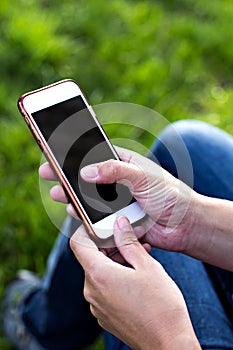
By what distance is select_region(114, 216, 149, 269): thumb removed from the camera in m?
0.83

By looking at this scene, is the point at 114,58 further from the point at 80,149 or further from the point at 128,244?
the point at 128,244

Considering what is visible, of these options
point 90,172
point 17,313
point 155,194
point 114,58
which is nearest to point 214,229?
point 155,194

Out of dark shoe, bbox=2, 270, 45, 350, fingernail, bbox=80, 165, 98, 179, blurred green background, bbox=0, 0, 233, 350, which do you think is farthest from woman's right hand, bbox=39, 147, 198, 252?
blurred green background, bbox=0, 0, 233, 350

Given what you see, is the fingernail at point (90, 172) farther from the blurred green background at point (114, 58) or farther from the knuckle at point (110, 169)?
the blurred green background at point (114, 58)

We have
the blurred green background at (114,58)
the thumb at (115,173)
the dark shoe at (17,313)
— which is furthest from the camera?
the blurred green background at (114,58)

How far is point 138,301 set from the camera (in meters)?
0.78

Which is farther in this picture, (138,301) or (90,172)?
(90,172)

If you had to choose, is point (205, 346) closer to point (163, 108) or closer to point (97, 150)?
point (97, 150)

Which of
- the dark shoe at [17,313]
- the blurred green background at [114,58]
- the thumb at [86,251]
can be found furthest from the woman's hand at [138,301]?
the blurred green background at [114,58]

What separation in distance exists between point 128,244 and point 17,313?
22.5 inches

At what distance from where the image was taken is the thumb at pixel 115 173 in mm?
858

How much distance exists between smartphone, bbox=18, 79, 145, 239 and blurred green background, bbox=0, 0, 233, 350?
1.87 feet

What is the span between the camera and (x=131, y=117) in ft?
5.73

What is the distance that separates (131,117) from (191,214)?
863mm
